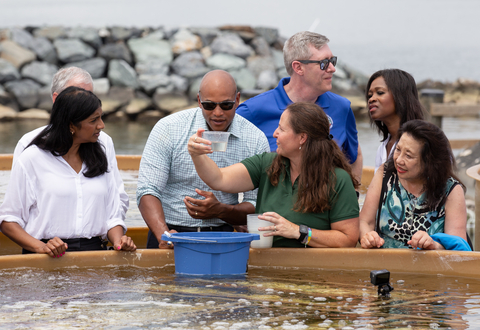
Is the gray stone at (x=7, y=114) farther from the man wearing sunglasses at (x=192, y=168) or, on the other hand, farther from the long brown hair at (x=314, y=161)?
the long brown hair at (x=314, y=161)

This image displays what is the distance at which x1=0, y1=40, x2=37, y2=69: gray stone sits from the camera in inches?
754

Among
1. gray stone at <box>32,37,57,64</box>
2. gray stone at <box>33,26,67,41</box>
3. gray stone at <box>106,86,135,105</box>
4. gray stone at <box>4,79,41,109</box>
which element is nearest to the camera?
gray stone at <box>4,79,41,109</box>

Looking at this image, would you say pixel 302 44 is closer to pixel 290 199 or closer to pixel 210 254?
pixel 290 199

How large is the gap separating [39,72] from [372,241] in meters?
17.3

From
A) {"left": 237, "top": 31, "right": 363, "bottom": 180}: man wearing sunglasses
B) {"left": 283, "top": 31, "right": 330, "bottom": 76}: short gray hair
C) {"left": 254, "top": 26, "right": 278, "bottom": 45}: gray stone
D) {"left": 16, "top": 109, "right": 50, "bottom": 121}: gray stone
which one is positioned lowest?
{"left": 237, "top": 31, "right": 363, "bottom": 180}: man wearing sunglasses

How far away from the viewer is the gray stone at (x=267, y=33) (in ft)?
74.4

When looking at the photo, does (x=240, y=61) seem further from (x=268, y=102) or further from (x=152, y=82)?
(x=268, y=102)

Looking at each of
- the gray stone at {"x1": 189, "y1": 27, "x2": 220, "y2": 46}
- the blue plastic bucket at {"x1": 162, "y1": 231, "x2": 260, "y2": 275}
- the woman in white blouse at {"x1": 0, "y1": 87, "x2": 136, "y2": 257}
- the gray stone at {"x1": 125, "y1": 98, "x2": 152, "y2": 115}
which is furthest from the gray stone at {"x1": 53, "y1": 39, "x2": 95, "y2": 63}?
the blue plastic bucket at {"x1": 162, "y1": 231, "x2": 260, "y2": 275}

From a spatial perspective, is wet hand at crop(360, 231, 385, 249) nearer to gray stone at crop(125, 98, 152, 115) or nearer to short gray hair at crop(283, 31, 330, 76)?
short gray hair at crop(283, 31, 330, 76)

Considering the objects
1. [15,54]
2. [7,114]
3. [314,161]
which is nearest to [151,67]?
[15,54]

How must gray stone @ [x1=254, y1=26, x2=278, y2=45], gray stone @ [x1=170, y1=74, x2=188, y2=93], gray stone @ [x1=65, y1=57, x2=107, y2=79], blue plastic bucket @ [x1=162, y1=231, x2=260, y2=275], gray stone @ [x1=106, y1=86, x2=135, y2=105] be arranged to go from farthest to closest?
gray stone @ [x1=254, y1=26, x2=278, y2=45] < gray stone @ [x1=170, y1=74, x2=188, y2=93] < gray stone @ [x1=65, y1=57, x2=107, y2=79] < gray stone @ [x1=106, y1=86, x2=135, y2=105] < blue plastic bucket @ [x1=162, y1=231, x2=260, y2=275]

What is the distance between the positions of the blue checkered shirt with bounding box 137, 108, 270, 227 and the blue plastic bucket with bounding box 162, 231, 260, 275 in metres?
0.66

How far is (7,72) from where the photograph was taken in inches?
728

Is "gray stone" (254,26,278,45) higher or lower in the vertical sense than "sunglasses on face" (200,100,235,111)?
higher
